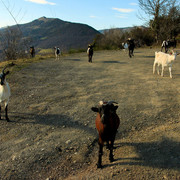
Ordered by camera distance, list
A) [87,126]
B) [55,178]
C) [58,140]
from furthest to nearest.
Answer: [87,126] → [58,140] → [55,178]

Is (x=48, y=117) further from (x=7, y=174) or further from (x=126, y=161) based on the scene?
(x=126, y=161)

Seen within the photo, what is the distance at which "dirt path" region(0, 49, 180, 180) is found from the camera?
147 inches

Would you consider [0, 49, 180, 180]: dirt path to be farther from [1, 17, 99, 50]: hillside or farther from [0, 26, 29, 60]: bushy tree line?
[1, 17, 99, 50]: hillside

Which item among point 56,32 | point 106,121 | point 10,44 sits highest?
point 56,32

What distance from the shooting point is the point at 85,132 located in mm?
5172

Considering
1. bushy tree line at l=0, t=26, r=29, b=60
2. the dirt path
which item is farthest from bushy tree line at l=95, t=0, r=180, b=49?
the dirt path

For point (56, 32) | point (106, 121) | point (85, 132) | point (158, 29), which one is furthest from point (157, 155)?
point (56, 32)

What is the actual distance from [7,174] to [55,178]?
41.0 inches

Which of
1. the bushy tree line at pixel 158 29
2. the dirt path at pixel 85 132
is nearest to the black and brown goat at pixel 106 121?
the dirt path at pixel 85 132

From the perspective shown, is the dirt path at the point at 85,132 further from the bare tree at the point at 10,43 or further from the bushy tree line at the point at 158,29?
the bushy tree line at the point at 158,29

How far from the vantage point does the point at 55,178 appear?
11.8 ft

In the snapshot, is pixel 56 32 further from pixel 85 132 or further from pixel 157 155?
pixel 157 155

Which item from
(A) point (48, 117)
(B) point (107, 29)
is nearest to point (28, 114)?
(A) point (48, 117)

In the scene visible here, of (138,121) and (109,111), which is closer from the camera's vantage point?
(109,111)
